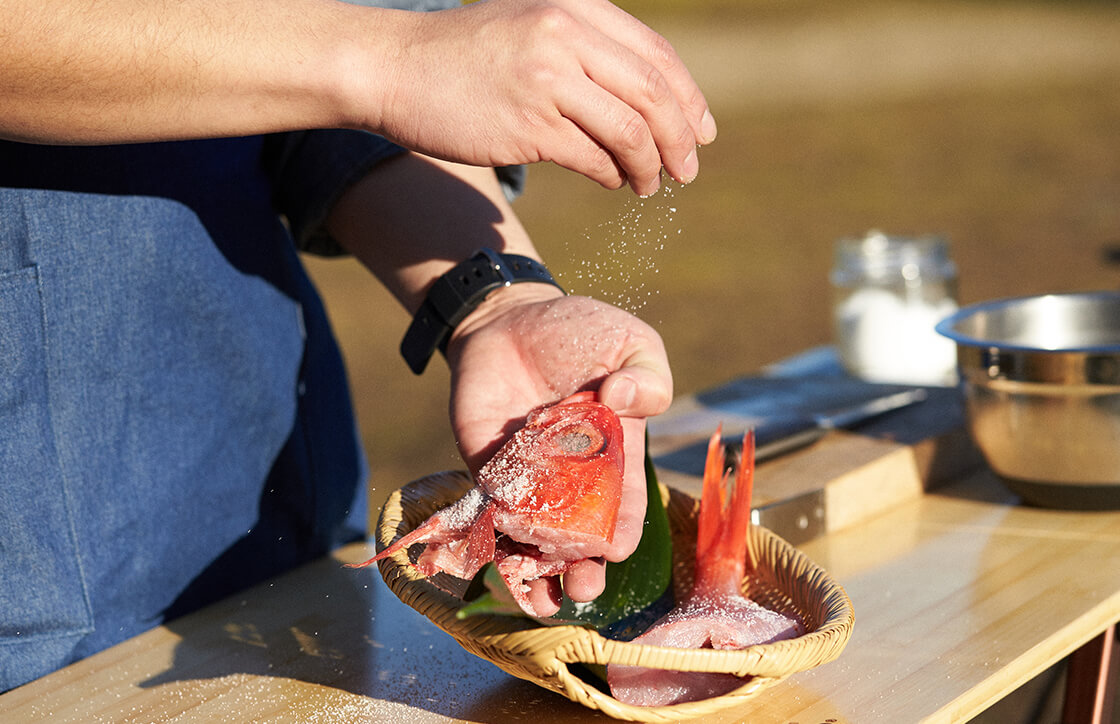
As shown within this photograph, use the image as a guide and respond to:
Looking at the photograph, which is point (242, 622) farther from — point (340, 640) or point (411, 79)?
point (411, 79)

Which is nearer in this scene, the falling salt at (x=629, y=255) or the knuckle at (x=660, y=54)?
the knuckle at (x=660, y=54)

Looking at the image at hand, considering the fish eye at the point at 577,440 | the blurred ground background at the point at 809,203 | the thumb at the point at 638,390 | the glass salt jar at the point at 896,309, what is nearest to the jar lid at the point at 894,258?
the glass salt jar at the point at 896,309

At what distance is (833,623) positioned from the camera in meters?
0.88

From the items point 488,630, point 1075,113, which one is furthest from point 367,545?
point 1075,113

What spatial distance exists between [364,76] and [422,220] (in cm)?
41

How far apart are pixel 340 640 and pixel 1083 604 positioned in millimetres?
788

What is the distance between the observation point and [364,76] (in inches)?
35.3

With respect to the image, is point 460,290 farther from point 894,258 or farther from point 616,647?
point 894,258

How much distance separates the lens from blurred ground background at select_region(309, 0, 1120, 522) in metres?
4.65

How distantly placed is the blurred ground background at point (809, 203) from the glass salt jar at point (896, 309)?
45cm

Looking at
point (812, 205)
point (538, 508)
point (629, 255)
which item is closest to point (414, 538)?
point (538, 508)

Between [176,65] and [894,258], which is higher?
[176,65]

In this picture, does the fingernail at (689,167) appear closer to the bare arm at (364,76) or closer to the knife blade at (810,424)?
the bare arm at (364,76)

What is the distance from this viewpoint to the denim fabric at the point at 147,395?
1.16 m
